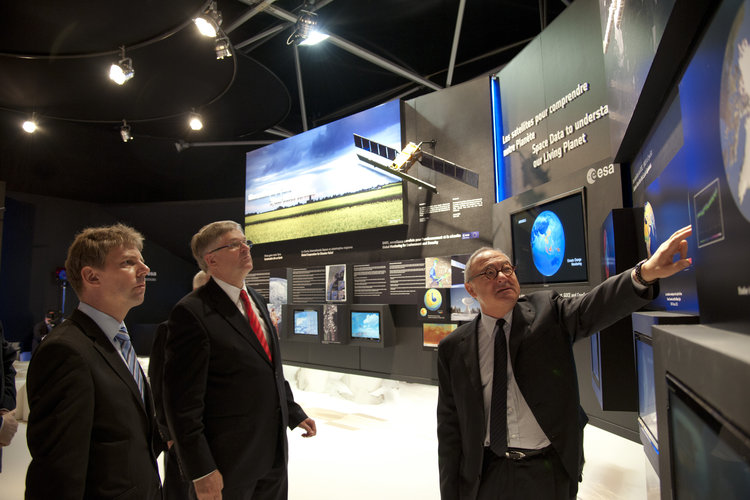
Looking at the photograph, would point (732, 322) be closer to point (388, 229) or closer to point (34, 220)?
point (388, 229)

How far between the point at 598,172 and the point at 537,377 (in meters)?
2.23

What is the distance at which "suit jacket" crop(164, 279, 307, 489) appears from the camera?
190cm

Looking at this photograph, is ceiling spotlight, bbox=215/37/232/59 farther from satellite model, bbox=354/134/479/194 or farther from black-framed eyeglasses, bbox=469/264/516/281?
black-framed eyeglasses, bbox=469/264/516/281

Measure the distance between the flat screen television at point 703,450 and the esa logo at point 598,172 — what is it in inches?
95.6

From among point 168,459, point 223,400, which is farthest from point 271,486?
point 168,459

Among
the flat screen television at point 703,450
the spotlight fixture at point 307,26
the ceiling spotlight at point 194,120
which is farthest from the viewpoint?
the ceiling spotlight at point 194,120

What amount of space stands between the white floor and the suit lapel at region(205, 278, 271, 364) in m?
1.90

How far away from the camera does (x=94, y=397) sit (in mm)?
1365

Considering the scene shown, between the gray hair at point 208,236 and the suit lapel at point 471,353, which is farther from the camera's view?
the gray hair at point 208,236

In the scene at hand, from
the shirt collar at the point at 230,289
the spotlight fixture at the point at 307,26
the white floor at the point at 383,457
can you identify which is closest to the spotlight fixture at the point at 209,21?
the spotlight fixture at the point at 307,26

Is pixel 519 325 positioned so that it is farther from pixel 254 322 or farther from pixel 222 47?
pixel 222 47

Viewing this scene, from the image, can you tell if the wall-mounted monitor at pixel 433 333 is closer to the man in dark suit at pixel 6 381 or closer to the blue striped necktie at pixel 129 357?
the man in dark suit at pixel 6 381

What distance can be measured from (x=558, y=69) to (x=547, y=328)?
3475 millimetres

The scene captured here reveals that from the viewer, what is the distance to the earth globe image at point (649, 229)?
88.1 inches
